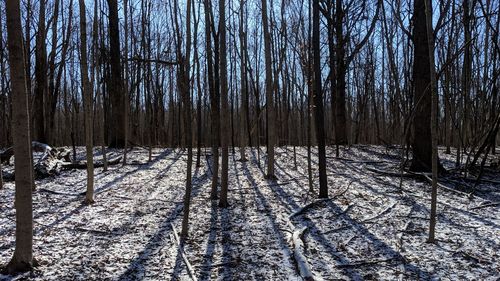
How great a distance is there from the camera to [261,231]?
4484mm

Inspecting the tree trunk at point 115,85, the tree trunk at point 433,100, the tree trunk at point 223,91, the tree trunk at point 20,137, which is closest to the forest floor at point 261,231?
the tree trunk at point 20,137

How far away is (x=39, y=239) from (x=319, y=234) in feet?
10.2

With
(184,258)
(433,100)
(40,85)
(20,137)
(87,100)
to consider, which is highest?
(40,85)

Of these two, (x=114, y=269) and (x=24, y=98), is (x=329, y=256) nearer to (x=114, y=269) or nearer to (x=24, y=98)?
(x=114, y=269)

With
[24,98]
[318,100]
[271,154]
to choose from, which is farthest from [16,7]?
[271,154]

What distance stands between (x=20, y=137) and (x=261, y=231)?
2724 mm

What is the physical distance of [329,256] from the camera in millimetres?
3693

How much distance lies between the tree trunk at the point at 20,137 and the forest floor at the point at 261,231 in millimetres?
254

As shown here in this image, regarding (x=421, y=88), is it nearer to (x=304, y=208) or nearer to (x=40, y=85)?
(x=304, y=208)

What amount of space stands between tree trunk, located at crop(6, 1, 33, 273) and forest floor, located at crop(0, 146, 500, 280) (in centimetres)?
25

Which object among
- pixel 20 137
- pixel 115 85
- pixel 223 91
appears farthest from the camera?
pixel 115 85

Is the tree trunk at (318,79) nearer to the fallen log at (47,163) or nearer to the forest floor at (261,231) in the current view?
the forest floor at (261,231)

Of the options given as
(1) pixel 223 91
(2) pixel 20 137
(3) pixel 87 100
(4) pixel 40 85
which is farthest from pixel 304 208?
(4) pixel 40 85

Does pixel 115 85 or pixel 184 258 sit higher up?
pixel 115 85
